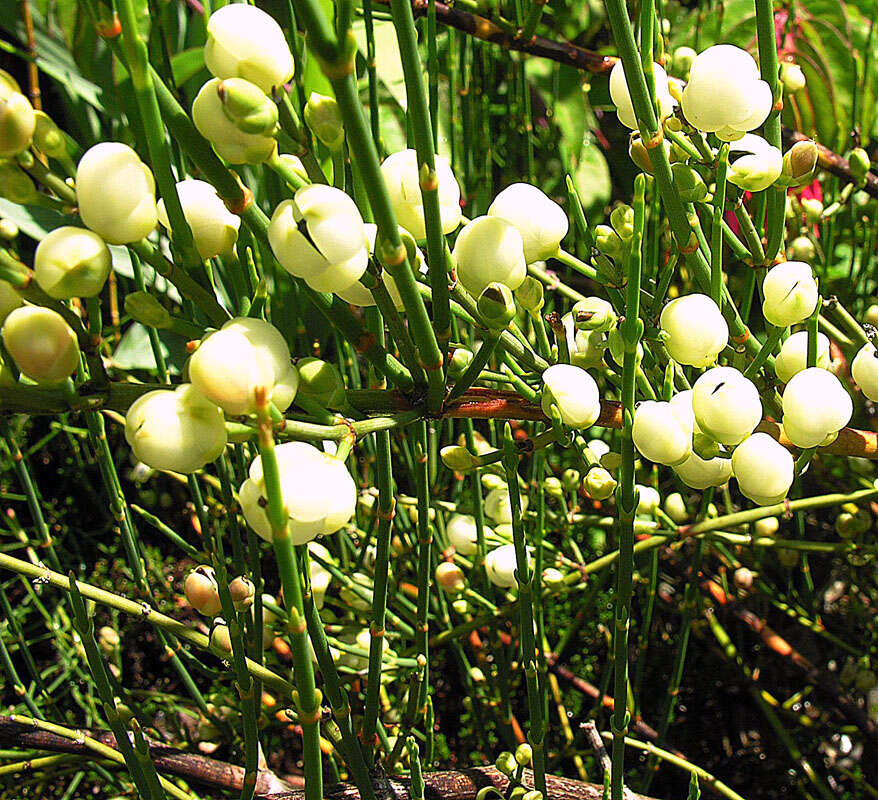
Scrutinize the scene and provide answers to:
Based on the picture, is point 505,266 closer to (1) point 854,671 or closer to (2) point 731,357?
(2) point 731,357

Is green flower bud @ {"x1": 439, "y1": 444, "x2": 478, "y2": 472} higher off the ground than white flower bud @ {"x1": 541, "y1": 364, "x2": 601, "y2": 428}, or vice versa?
white flower bud @ {"x1": 541, "y1": 364, "x2": 601, "y2": 428}

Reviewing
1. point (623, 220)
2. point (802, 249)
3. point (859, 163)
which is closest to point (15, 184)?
point (623, 220)

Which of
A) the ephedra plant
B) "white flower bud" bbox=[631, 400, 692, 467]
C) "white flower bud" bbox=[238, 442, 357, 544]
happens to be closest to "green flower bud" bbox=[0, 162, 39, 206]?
the ephedra plant

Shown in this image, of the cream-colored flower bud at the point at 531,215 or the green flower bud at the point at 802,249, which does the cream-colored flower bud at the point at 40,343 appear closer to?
the cream-colored flower bud at the point at 531,215

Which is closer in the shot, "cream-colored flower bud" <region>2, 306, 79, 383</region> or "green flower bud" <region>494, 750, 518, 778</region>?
"cream-colored flower bud" <region>2, 306, 79, 383</region>

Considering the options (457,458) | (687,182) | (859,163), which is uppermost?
(859,163)

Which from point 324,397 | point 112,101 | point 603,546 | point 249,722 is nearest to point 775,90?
point 324,397

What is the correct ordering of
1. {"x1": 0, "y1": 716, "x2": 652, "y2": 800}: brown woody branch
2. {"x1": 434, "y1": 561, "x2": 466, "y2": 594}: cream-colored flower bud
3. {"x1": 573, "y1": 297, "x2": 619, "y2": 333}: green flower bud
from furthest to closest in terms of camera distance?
{"x1": 434, "y1": 561, "x2": 466, "y2": 594}: cream-colored flower bud, {"x1": 0, "y1": 716, "x2": 652, "y2": 800}: brown woody branch, {"x1": 573, "y1": 297, "x2": 619, "y2": 333}: green flower bud

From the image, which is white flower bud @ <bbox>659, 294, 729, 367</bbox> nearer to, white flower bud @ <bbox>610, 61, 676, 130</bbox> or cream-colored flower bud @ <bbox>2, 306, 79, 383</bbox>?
white flower bud @ <bbox>610, 61, 676, 130</bbox>

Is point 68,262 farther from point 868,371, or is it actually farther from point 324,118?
point 868,371
